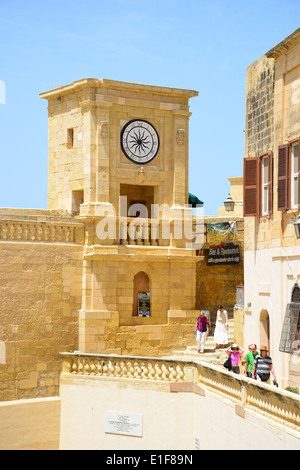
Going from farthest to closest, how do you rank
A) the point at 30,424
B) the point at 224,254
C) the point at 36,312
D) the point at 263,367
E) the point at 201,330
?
the point at 224,254 → the point at 201,330 → the point at 36,312 → the point at 30,424 → the point at 263,367

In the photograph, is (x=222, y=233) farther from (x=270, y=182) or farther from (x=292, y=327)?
(x=292, y=327)

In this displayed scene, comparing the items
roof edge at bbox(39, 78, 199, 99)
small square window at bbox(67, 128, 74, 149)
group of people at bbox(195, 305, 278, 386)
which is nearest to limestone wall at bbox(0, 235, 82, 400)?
small square window at bbox(67, 128, 74, 149)

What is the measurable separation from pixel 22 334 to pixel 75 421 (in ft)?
8.98

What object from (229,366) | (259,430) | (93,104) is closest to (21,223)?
(93,104)

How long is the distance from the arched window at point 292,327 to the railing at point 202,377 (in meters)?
1.48

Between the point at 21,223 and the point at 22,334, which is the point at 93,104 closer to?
the point at 21,223

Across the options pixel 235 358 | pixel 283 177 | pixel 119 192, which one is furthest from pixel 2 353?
pixel 283 177

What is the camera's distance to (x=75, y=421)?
23.1 metres

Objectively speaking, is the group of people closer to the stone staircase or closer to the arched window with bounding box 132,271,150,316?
the stone staircase

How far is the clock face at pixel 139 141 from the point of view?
2533 centimetres

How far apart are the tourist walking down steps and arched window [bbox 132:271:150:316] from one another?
212 centimetres

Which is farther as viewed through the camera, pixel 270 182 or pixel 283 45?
pixel 270 182

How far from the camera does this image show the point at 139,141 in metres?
25.6

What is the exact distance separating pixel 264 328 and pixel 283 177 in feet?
12.8
